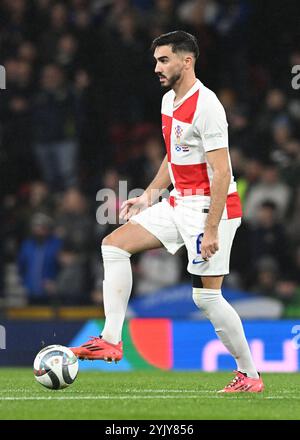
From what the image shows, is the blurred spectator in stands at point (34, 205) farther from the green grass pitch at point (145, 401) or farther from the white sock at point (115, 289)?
the white sock at point (115, 289)

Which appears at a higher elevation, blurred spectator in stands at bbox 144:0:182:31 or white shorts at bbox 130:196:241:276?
blurred spectator in stands at bbox 144:0:182:31

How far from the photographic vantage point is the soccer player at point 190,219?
22.4 ft

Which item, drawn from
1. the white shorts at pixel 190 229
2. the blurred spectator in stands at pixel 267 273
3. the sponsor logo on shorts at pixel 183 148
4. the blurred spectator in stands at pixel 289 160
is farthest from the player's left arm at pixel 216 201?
the blurred spectator in stands at pixel 289 160

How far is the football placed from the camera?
670 cm

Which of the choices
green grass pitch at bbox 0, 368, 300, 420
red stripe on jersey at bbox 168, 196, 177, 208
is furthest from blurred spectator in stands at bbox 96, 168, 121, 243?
red stripe on jersey at bbox 168, 196, 177, 208

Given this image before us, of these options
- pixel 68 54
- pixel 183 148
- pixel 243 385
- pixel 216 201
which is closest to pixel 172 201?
pixel 183 148

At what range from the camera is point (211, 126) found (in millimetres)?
6781

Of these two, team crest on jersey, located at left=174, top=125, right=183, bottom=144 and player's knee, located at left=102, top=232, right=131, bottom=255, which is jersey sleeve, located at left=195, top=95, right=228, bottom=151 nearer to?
team crest on jersey, located at left=174, top=125, right=183, bottom=144

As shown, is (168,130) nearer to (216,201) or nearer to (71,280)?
(216,201)

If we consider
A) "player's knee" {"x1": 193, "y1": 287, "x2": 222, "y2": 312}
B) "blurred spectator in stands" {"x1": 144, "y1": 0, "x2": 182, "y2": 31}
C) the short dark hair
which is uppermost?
"blurred spectator in stands" {"x1": 144, "y1": 0, "x2": 182, "y2": 31}

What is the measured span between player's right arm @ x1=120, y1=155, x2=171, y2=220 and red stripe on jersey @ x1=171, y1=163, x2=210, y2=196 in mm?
261
